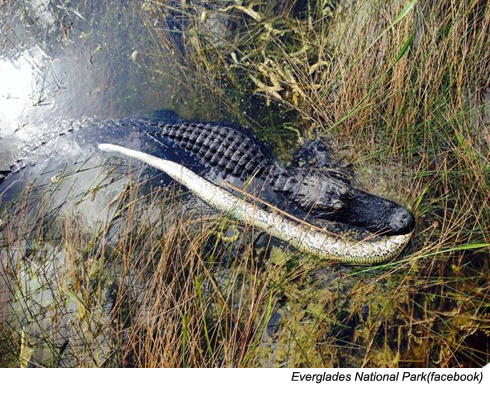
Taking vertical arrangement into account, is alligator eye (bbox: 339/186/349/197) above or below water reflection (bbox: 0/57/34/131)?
below

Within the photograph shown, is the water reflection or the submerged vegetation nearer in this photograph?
the submerged vegetation

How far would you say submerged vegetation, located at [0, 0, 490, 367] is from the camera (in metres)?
1.65

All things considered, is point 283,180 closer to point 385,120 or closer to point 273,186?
point 273,186

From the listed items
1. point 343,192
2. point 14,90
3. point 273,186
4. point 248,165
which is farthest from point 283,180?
point 14,90

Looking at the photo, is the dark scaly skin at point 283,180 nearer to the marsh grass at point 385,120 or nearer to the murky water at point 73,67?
the marsh grass at point 385,120

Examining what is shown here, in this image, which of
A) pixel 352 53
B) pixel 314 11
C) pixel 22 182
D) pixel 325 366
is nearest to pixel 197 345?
pixel 325 366

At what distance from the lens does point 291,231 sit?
5.74ft

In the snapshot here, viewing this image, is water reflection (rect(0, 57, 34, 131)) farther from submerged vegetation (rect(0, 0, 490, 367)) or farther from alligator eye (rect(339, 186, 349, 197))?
alligator eye (rect(339, 186, 349, 197))

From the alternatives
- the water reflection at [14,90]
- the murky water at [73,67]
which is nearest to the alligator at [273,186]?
the murky water at [73,67]

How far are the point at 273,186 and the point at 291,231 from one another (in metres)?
0.24

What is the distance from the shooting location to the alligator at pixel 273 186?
5.67 ft

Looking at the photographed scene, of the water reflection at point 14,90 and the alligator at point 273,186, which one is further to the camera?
the water reflection at point 14,90

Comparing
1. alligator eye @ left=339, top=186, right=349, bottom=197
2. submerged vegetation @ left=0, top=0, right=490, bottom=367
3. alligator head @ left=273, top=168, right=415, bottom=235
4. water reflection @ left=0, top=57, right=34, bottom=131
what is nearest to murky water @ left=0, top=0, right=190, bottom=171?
water reflection @ left=0, top=57, right=34, bottom=131

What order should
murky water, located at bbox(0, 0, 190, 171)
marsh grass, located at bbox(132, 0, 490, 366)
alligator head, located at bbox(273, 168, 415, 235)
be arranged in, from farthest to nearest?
murky water, located at bbox(0, 0, 190, 171)
alligator head, located at bbox(273, 168, 415, 235)
marsh grass, located at bbox(132, 0, 490, 366)
